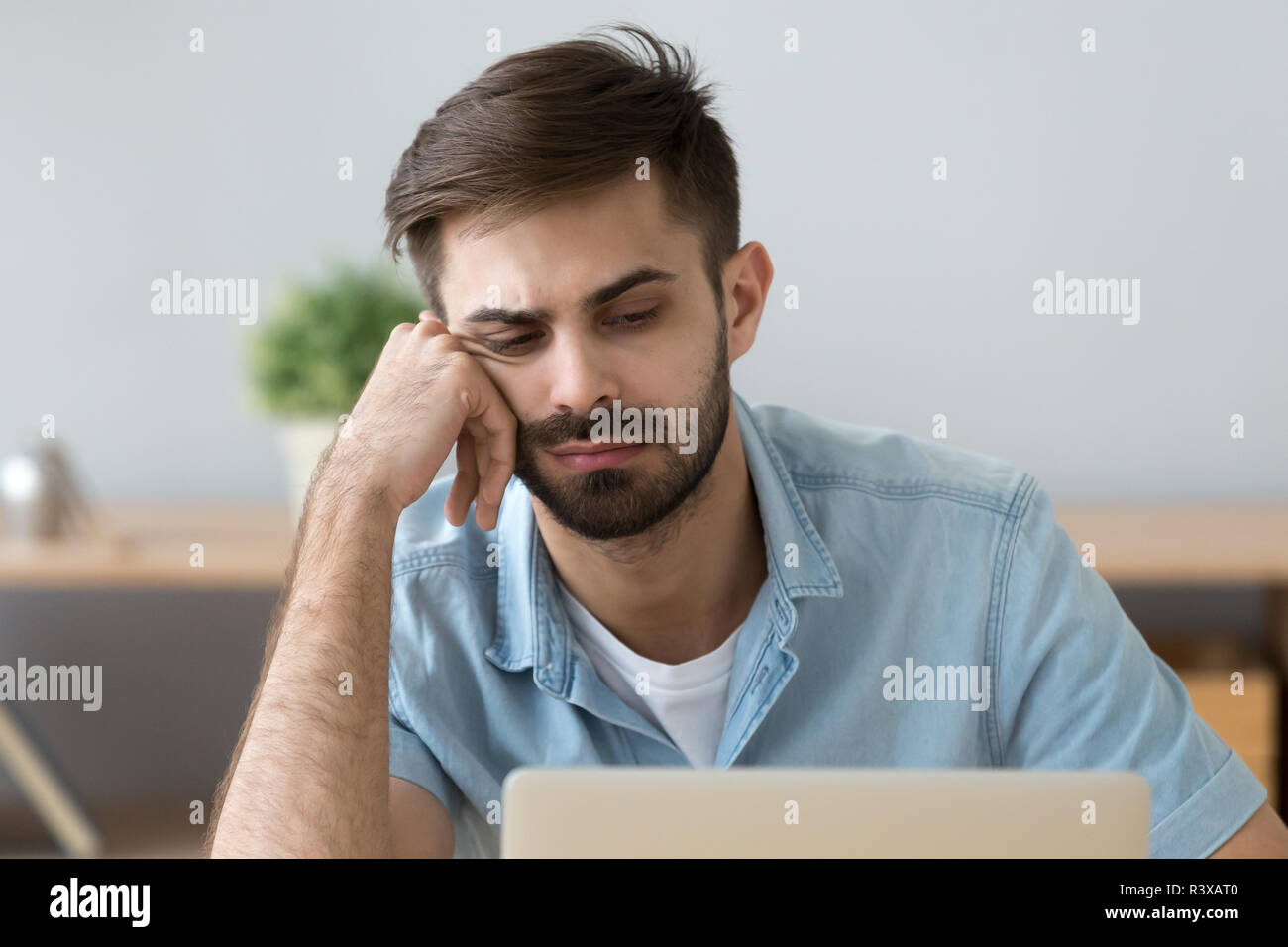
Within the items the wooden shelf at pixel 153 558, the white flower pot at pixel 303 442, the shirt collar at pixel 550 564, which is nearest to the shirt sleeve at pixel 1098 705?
the shirt collar at pixel 550 564

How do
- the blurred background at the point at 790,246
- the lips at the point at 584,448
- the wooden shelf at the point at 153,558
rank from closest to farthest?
the lips at the point at 584,448, the wooden shelf at the point at 153,558, the blurred background at the point at 790,246

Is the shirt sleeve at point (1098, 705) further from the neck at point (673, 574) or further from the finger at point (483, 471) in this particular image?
the finger at point (483, 471)

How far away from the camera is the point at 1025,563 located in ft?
4.17

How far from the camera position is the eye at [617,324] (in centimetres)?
123

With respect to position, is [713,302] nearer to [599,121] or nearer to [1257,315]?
[599,121]

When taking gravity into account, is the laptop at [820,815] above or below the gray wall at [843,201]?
below

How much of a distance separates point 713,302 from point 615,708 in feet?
1.50

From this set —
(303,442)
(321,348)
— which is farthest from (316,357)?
(303,442)

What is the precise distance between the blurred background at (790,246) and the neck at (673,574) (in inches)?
41.6

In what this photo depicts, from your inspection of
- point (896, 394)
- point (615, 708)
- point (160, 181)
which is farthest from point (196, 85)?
point (615, 708)

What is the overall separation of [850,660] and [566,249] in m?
0.53

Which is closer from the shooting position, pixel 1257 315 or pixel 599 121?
pixel 599 121

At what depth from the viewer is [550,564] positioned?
133 cm

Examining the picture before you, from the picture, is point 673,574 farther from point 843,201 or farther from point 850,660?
point 843,201
